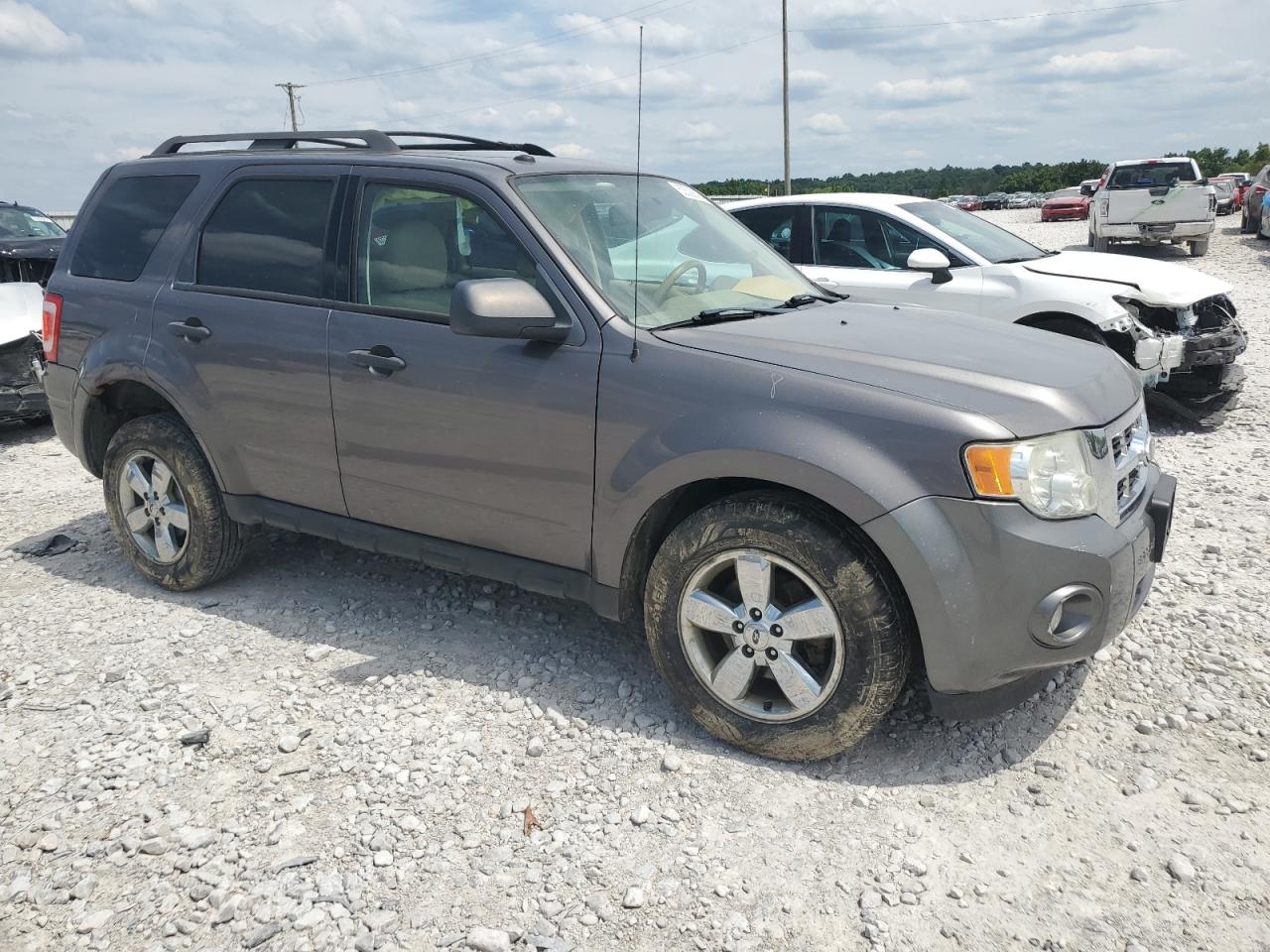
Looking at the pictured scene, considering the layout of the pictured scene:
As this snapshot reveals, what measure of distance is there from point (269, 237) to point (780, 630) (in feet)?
8.78

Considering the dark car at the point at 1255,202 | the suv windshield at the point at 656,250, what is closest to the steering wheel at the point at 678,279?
the suv windshield at the point at 656,250

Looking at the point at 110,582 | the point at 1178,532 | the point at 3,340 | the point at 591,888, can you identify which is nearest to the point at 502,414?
the point at 591,888

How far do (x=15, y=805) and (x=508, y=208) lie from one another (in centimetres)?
252

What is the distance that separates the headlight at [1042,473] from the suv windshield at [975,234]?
4866mm

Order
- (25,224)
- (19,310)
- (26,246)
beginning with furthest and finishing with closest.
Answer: (25,224) → (26,246) → (19,310)

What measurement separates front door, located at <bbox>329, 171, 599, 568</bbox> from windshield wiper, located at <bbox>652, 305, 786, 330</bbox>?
293mm

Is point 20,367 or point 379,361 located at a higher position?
point 379,361

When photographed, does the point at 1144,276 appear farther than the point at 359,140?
Yes

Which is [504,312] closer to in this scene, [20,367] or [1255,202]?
[20,367]

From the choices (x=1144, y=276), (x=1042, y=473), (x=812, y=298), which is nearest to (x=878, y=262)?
(x=1144, y=276)

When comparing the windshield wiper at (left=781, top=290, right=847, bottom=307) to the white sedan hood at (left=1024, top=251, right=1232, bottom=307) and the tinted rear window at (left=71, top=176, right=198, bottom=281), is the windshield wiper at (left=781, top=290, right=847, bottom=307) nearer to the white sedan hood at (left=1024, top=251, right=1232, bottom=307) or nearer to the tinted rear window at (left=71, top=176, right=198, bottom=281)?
the tinted rear window at (left=71, top=176, right=198, bottom=281)

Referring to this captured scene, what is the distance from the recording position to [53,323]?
4.82 meters

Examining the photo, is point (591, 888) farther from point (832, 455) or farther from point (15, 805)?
point (15, 805)

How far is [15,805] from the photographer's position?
10.4ft
